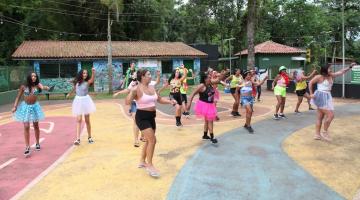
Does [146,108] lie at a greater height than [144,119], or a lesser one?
greater

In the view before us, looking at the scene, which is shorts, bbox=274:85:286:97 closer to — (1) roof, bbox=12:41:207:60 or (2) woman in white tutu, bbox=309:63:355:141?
(2) woman in white tutu, bbox=309:63:355:141

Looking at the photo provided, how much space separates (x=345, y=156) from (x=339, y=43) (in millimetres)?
49560

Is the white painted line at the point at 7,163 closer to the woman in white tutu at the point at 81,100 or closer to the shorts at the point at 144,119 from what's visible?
the woman in white tutu at the point at 81,100

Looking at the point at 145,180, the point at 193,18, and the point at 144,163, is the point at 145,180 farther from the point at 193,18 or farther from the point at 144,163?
the point at 193,18

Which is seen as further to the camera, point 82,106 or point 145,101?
point 82,106

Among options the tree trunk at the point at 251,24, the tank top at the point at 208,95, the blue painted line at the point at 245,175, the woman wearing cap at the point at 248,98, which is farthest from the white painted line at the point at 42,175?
the tree trunk at the point at 251,24

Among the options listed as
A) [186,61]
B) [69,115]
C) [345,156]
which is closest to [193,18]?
[186,61]

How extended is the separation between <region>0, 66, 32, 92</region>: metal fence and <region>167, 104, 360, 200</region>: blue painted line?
680 inches

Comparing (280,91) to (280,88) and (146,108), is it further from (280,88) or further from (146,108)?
Result: (146,108)

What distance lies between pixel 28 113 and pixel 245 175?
15.9 feet

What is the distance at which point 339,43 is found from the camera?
177ft

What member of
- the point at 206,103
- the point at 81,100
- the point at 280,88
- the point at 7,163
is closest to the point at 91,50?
the point at 280,88

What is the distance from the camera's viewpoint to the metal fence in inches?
919

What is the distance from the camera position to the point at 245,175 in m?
6.84
